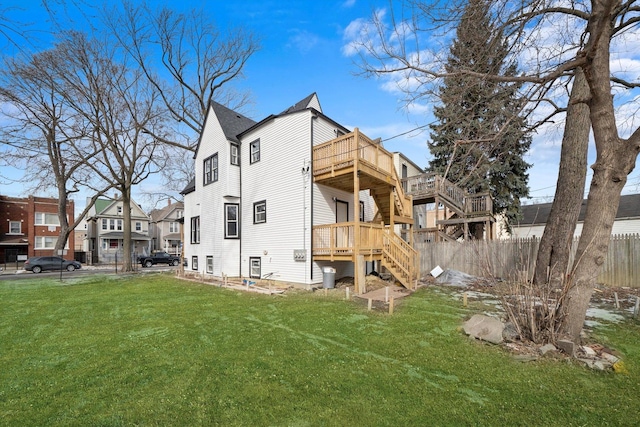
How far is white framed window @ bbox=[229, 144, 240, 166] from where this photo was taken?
15.1m

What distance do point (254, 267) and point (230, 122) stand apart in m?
8.45

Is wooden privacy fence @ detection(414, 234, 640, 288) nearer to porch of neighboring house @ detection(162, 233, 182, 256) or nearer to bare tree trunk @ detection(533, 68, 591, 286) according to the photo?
bare tree trunk @ detection(533, 68, 591, 286)

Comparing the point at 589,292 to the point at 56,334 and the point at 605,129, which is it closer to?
the point at 605,129

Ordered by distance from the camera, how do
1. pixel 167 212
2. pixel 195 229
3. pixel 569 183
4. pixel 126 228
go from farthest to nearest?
pixel 167 212 → pixel 126 228 → pixel 195 229 → pixel 569 183

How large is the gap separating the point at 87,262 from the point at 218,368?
3975 cm

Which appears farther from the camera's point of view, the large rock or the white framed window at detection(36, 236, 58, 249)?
the white framed window at detection(36, 236, 58, 249)

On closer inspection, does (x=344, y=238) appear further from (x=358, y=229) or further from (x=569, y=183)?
(x=569, y=183)

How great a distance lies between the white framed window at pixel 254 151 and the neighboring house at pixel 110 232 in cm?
2877

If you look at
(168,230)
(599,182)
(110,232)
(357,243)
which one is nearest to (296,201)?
(357,243)

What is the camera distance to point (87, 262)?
112 feet

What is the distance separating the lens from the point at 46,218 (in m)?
33.1

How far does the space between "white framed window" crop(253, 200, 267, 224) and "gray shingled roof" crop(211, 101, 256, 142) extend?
3968 mm

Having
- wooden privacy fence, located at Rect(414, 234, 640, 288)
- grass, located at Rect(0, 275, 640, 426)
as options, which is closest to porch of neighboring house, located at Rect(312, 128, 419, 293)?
wooden privacy fence, located at Rect(414, 234, 640, 288)

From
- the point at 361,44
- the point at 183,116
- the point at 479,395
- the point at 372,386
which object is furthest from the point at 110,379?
the point at 183,116
